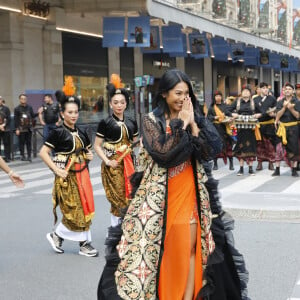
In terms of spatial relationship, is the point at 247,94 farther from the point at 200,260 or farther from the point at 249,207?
the point at 200,260

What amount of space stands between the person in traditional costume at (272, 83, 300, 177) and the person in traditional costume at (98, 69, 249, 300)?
9332mm

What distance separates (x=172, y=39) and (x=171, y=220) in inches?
947

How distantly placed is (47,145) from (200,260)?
3.15 metres

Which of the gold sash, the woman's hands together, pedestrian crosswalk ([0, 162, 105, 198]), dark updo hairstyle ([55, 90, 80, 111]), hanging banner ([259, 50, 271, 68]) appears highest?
hanging banner ([259, 50, 271, 68])

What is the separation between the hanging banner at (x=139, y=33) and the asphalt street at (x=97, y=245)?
1193 centimetres

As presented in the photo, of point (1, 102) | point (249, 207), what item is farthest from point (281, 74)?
point (249, 207)

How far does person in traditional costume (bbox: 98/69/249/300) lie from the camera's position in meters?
4.30

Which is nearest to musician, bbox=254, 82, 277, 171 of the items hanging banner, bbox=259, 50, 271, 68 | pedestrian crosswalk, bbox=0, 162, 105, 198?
pedestrian crosswalk, bbox=0, 162, 105, 198

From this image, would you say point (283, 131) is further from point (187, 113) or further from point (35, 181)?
point (187, 113)

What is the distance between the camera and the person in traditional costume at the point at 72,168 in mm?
7199

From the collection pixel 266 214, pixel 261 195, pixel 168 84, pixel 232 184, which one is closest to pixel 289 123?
pixel 232 184

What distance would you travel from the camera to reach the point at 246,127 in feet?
47.4

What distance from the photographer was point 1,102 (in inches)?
721

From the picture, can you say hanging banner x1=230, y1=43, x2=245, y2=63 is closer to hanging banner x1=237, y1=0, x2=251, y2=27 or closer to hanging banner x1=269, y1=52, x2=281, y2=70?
hanging banner x1=237, y1=0, x2=251, y2=27
